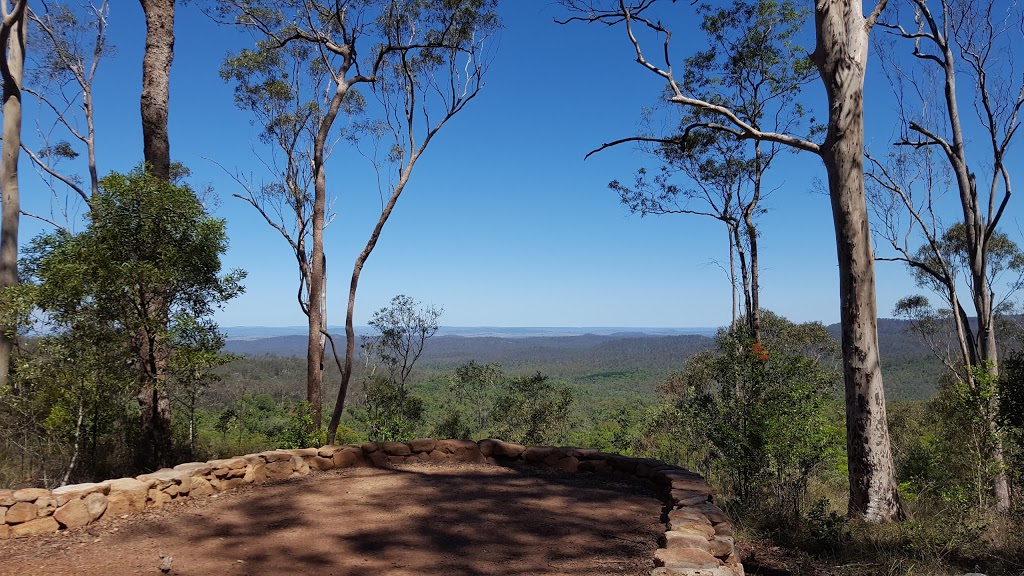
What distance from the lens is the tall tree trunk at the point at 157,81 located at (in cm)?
762

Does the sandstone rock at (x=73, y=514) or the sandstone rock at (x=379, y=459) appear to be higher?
the sandstone rock at (x=73, y=514)

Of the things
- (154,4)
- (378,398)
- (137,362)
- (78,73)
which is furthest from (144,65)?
(378,398)

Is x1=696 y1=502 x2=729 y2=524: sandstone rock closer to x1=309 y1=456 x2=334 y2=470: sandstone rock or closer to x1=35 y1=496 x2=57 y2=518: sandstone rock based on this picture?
x1=309 y1=456 x2=334 y2=470: sandstone rock

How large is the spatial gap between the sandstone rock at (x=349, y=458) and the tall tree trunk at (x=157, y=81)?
4.36 m

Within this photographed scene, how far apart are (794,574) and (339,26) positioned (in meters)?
10.5

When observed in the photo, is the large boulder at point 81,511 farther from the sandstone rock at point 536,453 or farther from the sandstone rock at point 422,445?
the sandstone rock at point 536,453

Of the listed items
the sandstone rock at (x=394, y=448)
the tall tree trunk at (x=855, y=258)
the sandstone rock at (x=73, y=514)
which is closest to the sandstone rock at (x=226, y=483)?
the sandstone rock at (x=73, y=514)

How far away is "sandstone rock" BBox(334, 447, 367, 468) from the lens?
6801 millimetres

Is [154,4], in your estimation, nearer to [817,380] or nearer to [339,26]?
[339,26]

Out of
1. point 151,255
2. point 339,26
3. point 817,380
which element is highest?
point 339,26

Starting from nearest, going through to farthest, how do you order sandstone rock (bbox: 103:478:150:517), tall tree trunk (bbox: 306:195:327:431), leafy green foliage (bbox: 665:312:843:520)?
sandstone rock (bbox: 103:478:150:517)
leafy green foliage (bbox: 665:312:843:520)
tall tree trunk (bbox: 306:195:327:431)

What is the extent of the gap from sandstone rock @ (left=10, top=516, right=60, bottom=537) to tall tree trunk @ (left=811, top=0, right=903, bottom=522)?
6.68 metres

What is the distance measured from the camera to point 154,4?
786 centimetres

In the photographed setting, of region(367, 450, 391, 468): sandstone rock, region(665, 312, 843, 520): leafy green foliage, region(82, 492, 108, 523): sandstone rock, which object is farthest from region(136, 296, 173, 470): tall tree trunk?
region(665, 312, 843, 520): leafy green foliage
